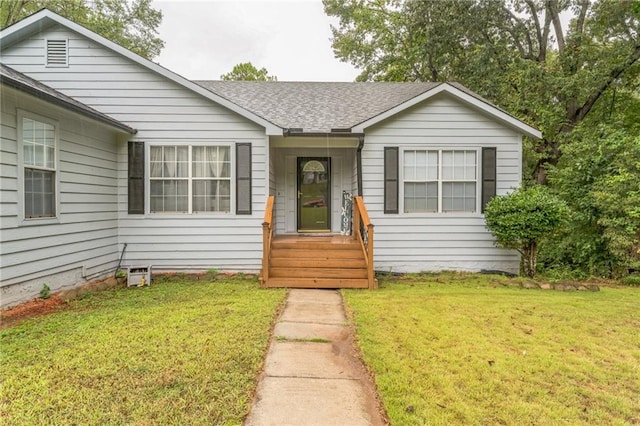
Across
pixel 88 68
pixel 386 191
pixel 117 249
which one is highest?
pixel 88 68

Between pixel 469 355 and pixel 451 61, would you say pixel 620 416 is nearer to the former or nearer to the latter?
pixel 469 355

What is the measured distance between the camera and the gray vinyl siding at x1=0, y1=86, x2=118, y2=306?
4.39 metres

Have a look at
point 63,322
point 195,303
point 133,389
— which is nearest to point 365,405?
point 133,389

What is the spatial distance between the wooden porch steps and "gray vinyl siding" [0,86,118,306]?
311 centimetres

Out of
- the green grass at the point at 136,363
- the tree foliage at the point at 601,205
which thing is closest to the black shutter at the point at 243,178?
the green grass at the point at 136,363

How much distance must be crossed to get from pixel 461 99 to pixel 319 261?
173 inches

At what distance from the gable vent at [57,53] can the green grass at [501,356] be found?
688 cm

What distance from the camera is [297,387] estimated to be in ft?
9.09

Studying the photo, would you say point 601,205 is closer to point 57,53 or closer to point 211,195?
point 211,195

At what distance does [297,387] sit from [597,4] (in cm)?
1516

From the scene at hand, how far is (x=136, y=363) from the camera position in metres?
3.07

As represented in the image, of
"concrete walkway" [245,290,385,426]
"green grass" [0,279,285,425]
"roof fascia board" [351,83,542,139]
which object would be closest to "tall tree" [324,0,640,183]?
"roof fascia board" [351,83,542,139]

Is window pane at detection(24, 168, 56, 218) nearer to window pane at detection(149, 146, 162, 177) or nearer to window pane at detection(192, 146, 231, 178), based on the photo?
window pane at detection(149, 146, 162, 177)

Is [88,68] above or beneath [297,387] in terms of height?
above
